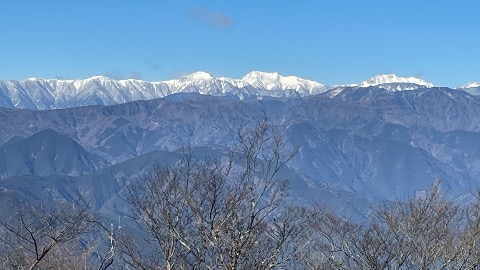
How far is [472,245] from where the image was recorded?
19.6 m

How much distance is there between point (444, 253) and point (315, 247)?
1254 centimetres

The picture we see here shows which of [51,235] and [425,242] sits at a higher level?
[51,235]

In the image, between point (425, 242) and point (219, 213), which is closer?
point (219, 213)

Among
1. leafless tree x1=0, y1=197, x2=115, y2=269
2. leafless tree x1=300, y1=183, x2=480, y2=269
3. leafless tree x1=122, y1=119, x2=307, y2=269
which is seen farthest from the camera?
leafless tree x1=300, y1=183, x2=480, y2=269

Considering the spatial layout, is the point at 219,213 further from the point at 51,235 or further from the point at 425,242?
the point at 425,242

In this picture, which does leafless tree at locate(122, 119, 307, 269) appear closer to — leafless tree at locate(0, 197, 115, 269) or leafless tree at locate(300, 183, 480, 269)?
leafless tree at locate(0, 197, 115, 269)

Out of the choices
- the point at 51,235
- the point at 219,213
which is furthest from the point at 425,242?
the point at 51,235

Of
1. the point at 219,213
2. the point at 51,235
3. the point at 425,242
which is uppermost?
the point at 219,213

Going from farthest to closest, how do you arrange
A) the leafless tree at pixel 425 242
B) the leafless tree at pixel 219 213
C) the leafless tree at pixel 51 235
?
the leafless tree at pixel 425 242 < the leafless tree at pixel 51 235 < the leafless tree at pixel 219 213

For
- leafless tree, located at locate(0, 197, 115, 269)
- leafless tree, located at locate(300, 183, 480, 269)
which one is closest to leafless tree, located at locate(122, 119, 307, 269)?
leafless tree, located at locate(0, 197, 115, 269)

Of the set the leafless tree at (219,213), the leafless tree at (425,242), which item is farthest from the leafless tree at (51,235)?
the leafless tree at (425,242)

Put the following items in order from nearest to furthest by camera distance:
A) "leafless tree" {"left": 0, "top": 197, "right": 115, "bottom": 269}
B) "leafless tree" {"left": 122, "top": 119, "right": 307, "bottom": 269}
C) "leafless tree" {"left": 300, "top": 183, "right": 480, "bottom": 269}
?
"leafless tree" {"left": 122, "top": 119, "right": 307, "bottom": 269}, "leafless tree" {"left": 0, "top": 197, "right": 115, "bottom": 269}, "leafless tree" {"left": 300, "top": 183, "right": 480, "bottom": 269}

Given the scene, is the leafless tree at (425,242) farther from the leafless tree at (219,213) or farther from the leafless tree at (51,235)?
the leafless tree at (51,235)

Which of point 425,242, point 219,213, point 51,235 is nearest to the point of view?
point 219,213
